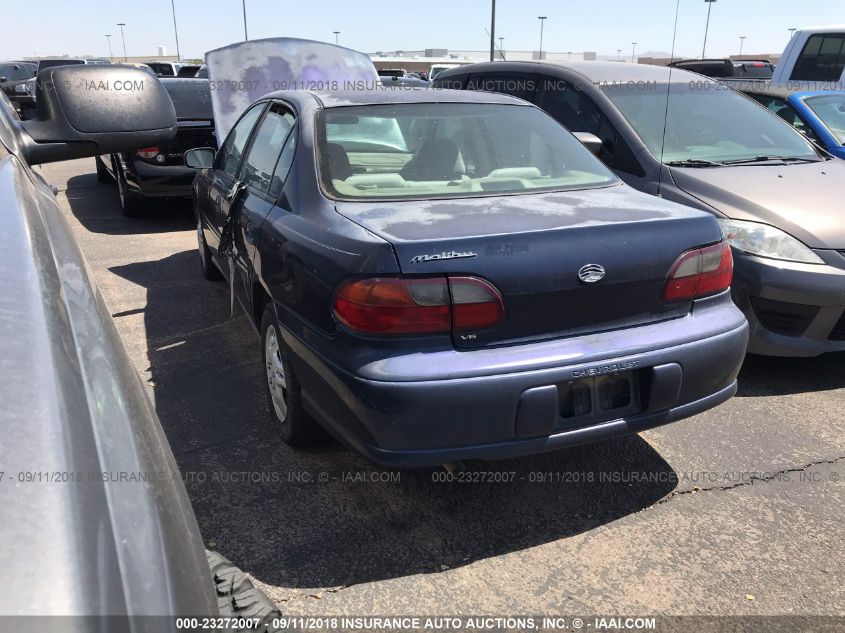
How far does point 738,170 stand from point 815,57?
7.04 m

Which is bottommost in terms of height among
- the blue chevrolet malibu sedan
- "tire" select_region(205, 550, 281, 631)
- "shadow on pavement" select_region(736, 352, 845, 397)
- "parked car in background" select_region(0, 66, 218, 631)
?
"shadow on pavement" select_region(736, 352, 845, 397)

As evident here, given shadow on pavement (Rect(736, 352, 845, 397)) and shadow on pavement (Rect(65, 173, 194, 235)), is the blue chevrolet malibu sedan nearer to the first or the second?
shadow on pavement (Rect(736, 352, 845, 397))

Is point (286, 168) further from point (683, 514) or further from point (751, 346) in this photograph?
point (751, 346)

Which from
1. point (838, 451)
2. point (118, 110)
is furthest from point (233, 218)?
point (838, 451)

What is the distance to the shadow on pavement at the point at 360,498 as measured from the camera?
254cm

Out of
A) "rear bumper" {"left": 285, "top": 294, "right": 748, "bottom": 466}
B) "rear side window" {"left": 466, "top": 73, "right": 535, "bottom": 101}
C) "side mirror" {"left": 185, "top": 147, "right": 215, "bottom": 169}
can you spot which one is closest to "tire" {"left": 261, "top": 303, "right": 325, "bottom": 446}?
"rear bumper" {"left": 285, "top": 294, "right": 748, "bottom": 466}

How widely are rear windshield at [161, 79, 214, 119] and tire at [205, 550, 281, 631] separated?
7.09m

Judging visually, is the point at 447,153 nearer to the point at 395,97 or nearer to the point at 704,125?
the point at 395,97

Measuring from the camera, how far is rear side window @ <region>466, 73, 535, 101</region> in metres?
5.74

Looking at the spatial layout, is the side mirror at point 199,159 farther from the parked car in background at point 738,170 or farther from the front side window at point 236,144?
the parked car in background at point 738,170

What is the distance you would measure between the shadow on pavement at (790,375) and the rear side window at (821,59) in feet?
23.5

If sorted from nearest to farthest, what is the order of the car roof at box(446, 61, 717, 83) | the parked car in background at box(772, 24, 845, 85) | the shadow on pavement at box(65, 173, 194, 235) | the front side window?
the front side window
the car roof at box(446, 61, 717, 83)
the shadow on pavement at box(65, 173, 194, 235)
the parked car in background at box(772, 24, 845, 85)

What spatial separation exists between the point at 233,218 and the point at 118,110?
1405mm

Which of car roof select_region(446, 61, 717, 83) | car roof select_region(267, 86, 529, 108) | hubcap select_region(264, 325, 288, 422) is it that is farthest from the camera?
car roof select_region(446, 61, 717, 83)
